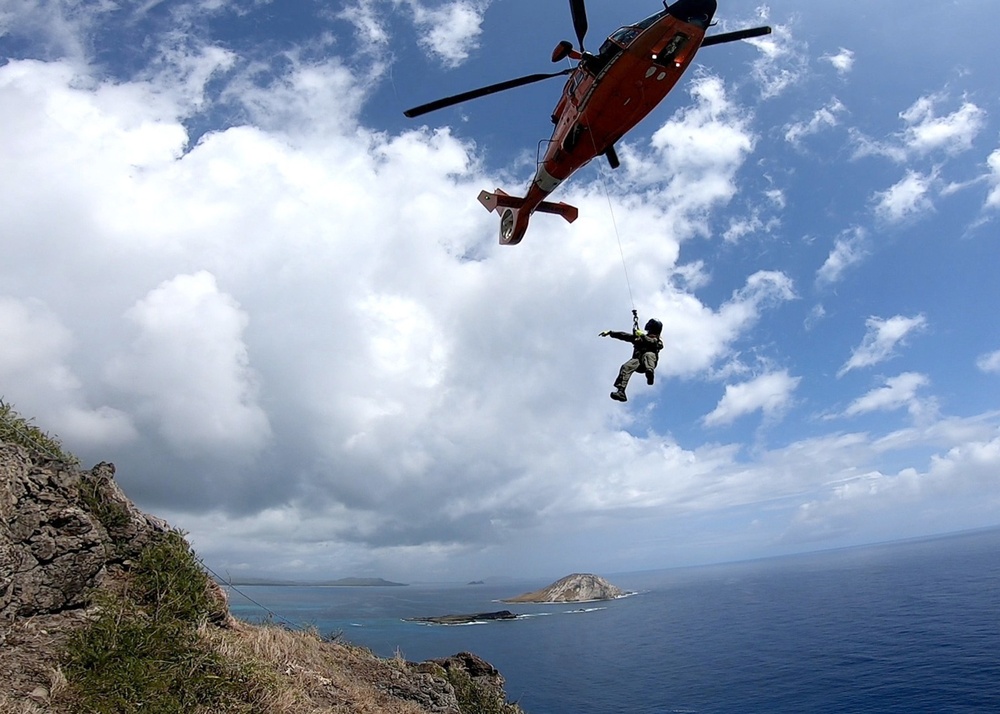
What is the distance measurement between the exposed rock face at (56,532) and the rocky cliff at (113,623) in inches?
0.7

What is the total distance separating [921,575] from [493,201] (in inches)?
7509

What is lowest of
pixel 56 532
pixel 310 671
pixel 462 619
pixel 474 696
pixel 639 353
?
pixel 462 619

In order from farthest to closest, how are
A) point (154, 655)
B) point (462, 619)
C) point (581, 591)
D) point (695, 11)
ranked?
point (581, 591) < point (462, 619) < point (695, 11) < point (154, 655)

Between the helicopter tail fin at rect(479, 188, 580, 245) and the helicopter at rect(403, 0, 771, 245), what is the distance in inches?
130

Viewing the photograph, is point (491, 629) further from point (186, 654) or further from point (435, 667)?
point (186, 654)

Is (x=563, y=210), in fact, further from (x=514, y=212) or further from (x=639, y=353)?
(x=639, y=353)

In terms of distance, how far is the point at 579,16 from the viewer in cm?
1320

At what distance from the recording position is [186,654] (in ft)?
30.0

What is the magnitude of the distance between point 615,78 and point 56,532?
51.9ft

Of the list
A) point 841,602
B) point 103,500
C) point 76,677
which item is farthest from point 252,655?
point 841,602

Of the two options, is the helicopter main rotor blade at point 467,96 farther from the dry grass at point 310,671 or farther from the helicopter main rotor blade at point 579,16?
the dry grass at point 310,671

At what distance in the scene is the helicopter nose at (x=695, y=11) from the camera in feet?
40.7

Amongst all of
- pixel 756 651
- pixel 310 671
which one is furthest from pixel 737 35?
pixel 756 651

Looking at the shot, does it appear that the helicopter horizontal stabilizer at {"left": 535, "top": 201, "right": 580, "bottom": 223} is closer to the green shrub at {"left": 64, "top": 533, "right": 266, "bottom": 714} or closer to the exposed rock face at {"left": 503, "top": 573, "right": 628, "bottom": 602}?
the green shrub at {"left": 64, "top": 533, "right": 266, "bottom": 714}
